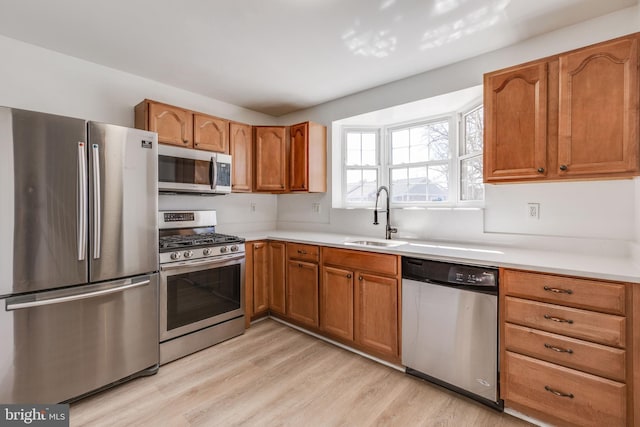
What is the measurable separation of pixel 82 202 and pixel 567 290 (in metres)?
2.86

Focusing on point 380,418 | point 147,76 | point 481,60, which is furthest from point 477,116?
point 147,76

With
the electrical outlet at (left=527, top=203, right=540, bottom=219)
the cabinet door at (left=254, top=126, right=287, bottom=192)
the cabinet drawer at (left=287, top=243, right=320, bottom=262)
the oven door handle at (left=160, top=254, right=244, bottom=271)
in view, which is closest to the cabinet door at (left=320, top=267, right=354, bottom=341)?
the cabinet drawer at (left=287, top=243, right=320, bottom=262)

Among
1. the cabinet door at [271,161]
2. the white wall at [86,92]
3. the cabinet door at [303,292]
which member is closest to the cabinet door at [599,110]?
the cabinet door at [303,292]

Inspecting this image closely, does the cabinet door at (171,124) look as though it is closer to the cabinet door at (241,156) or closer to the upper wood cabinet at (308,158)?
the cabinet door at (241,156)

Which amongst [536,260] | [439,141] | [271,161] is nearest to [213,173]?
[271,161]

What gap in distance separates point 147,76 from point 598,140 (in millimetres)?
3593

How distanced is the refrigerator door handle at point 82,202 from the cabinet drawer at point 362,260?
1756mm

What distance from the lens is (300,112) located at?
3832mm

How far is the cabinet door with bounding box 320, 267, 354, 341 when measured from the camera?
2.51 metres

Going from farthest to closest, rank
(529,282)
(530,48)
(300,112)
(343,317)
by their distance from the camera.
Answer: (300,112) → (343,317) → (530,48) → (529,282)

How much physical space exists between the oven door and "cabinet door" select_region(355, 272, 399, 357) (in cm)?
117

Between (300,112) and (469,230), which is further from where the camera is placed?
(300,112)

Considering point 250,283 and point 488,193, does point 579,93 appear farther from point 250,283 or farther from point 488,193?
point 250,283

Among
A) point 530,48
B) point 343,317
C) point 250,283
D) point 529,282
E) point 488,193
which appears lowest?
point 343,317
